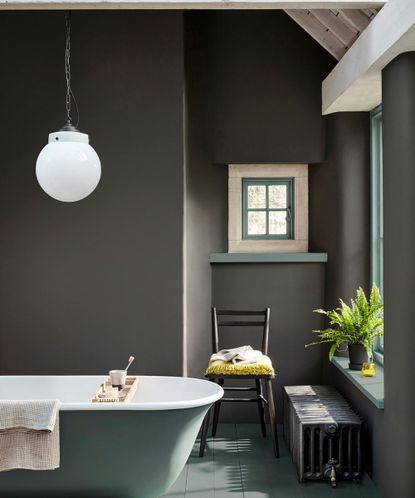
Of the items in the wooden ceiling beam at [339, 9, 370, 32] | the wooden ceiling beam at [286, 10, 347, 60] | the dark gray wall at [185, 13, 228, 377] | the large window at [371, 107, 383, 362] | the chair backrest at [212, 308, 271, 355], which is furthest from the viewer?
the dark gray wall at [185, 13, 228, 377]

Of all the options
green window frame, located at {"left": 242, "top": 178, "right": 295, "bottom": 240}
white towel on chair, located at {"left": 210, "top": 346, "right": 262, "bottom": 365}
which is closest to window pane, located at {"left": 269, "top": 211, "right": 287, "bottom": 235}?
green window frame, located at {"left": 242, "top": 178, "right": 295, "bottom": 240}

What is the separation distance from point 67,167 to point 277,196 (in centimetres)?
250

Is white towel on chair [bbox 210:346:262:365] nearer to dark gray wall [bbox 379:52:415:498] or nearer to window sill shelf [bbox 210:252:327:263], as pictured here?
window sill shelf [bbox 210:252:327:263]

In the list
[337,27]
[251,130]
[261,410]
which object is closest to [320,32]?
[337,27]

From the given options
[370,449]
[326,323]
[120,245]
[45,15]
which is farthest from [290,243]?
[45,15]

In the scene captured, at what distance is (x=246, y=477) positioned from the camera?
184 inches

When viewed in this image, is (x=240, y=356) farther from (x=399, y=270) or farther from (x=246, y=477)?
(x=399, y=270)

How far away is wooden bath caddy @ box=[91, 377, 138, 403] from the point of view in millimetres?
4031

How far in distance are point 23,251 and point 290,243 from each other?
208 centimetres

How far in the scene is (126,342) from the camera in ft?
17.8

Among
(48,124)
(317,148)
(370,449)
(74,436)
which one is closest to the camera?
(74,436)

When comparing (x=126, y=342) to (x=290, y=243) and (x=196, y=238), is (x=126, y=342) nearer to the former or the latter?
(x=196, y=238)

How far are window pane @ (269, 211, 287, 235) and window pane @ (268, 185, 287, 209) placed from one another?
6cm

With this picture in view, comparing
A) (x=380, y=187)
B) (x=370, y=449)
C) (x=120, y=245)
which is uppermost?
(x=380, y=187)
